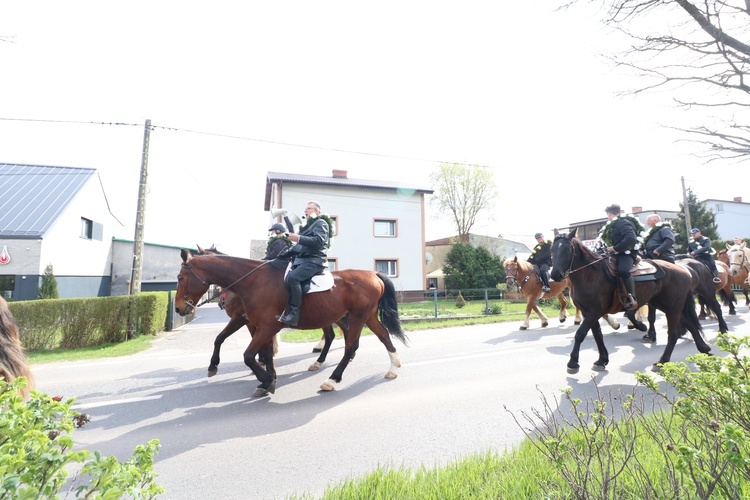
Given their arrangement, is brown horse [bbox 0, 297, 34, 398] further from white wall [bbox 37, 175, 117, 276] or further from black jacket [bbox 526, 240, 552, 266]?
white wall [bbox 37, 175, 117, 276]

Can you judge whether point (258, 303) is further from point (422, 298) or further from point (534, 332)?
point (422, 298)

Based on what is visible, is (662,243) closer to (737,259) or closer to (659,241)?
(659,241)

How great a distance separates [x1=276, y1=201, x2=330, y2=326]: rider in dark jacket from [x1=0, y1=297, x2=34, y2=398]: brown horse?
9.13 feet

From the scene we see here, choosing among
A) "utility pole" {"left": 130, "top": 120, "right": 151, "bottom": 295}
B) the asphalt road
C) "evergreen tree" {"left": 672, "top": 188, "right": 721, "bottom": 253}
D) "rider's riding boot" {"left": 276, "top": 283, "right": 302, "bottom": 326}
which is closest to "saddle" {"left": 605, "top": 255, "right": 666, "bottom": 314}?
the asphalt road

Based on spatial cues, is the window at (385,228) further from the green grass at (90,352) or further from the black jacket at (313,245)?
the black jacket at (313,245)

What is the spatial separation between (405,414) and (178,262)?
84.1ft

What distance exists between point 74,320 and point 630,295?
40.3ft

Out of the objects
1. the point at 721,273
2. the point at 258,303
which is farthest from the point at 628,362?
the point at 721,273

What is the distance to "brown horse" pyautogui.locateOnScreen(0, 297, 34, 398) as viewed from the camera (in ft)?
8.63

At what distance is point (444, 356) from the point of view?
726cm

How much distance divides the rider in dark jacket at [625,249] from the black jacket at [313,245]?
489cm

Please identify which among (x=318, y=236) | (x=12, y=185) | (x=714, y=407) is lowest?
(x=714, y=407)

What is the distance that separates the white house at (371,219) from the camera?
82.4 feet

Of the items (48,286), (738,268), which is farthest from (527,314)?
(48,286)
